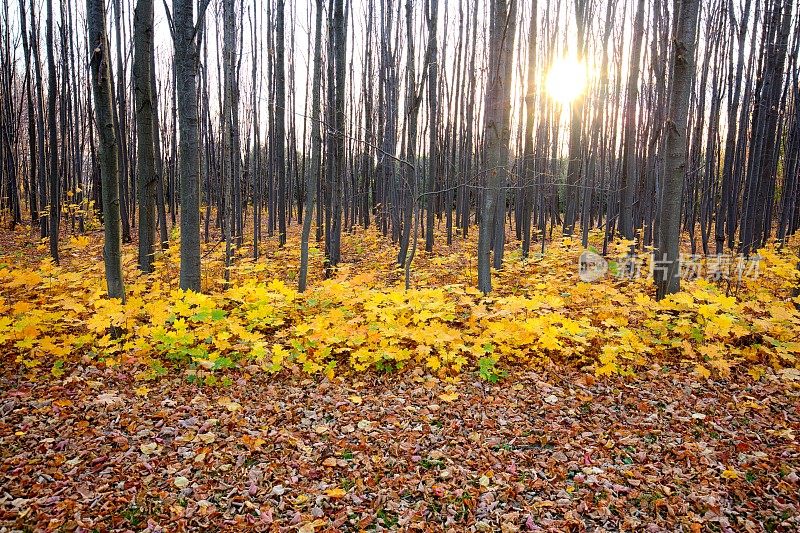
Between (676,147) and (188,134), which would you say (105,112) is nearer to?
(188,134)

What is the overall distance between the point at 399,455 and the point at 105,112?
13.6ft

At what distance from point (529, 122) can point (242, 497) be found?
28.9ft

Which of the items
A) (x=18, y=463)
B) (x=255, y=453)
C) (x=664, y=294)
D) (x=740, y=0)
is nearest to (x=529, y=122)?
(x=664, y=294)

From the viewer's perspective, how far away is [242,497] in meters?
2.71

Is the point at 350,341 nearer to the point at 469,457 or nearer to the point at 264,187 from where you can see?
the point at 469,457

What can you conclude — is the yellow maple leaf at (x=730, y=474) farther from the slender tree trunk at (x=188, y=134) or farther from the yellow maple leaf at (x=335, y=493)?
the slender tree trunk at (x=188, y=134)

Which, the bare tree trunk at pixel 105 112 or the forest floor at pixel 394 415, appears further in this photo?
the bare tree trunk at pixel 105 112

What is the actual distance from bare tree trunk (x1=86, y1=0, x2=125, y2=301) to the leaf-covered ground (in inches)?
59.8

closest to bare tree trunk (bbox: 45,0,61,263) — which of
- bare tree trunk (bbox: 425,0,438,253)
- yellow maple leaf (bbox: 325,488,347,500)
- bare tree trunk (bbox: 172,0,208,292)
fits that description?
bare tree trunk (bbox: 172,0,208,292)

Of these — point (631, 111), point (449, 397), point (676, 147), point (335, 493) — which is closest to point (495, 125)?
point (676, 147)

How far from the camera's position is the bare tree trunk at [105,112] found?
4.04 m

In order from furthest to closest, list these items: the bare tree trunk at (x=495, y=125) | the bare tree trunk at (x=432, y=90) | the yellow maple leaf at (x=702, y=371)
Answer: the bare tree trunk at (x=432, y=90), the bare tree trunk at (x=495, y=125), the yellow maple leaf at (x=702, y=371)

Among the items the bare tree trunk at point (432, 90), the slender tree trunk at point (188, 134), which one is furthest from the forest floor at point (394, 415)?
the bare tree trunk at point (432, 90)

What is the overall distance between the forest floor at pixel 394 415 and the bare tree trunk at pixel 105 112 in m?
0.84
